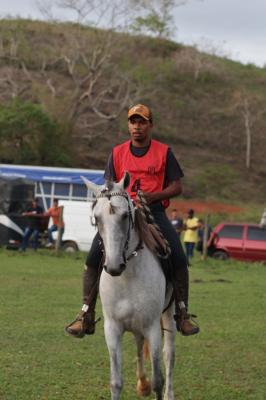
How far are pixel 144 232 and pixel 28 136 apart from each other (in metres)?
45.5

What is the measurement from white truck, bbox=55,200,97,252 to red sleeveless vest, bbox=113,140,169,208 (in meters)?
20.6

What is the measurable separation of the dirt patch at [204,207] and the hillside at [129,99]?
1836 mm

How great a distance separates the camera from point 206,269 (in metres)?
24.4

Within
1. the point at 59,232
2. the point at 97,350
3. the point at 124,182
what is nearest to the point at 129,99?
the point at 59,232

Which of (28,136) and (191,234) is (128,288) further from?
(28,136)

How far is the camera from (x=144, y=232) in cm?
696

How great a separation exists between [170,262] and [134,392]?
5.31 feet

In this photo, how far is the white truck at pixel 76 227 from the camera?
28078 millimetres

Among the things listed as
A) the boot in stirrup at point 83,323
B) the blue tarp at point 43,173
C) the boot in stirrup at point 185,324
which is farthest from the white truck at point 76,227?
A: the boot in stirrup at point 83,323

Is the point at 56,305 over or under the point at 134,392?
under

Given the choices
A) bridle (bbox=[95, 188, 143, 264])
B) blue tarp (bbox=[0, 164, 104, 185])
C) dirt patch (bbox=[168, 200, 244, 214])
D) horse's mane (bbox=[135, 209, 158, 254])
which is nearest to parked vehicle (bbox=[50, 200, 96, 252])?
blue tarp (bbox=[0, 164, 104, 185])

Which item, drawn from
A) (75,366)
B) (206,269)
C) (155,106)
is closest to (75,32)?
(155,106)

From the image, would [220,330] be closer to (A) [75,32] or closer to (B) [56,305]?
(B) [56,305]

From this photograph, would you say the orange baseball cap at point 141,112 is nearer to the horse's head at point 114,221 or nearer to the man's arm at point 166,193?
the man's arm at point 166,193
